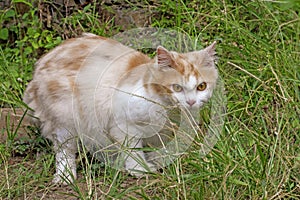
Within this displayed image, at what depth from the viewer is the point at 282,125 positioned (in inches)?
137

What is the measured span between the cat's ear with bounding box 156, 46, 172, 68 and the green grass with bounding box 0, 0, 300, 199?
0.33m

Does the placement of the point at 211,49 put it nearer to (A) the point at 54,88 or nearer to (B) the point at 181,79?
(B) the point at 181,79

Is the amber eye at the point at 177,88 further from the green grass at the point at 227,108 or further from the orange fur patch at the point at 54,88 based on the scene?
the orange fur patch at the point at 54,88

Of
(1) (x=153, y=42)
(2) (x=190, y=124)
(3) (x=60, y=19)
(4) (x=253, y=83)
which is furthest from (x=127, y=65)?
(3) (x=60, y=19)

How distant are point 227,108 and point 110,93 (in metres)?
0.72

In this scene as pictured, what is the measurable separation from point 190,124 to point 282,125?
49 cm

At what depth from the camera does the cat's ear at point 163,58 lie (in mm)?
3541

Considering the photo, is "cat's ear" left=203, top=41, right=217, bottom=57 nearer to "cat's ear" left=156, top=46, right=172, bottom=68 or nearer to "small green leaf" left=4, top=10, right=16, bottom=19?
"cat's ear" left=156, top=46, right=172, bottom=68

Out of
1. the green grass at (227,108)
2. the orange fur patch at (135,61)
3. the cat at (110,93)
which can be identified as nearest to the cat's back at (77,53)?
the cat at (110,93)

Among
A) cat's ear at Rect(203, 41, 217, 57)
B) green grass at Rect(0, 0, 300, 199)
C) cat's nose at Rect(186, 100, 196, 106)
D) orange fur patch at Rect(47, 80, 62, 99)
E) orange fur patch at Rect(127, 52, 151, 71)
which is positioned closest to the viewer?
green grass at Rect(0, 0, 300, 199)

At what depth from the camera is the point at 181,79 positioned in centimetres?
358

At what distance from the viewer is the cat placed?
3607 mm

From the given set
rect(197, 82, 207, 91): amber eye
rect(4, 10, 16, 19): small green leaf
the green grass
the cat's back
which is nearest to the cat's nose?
rect(197, 82, 207, 91): amber eye

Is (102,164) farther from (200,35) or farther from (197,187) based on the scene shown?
(200,35)
